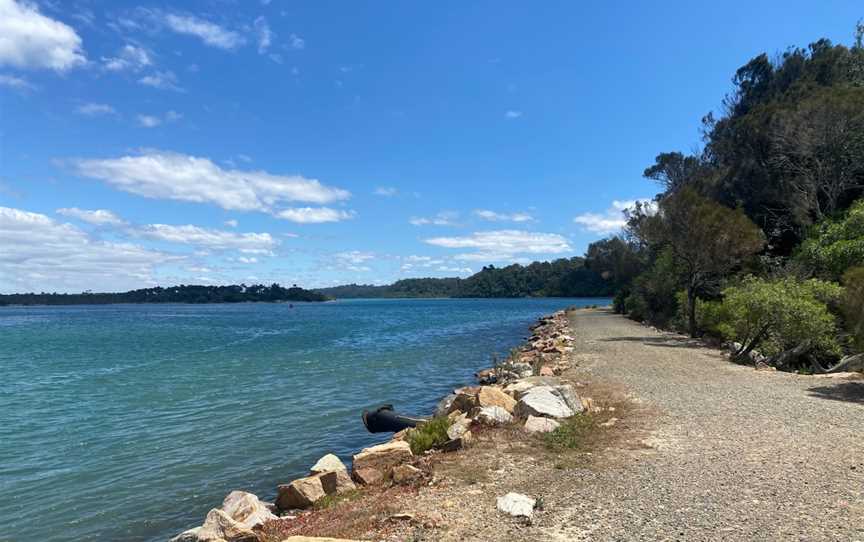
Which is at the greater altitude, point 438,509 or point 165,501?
point 438,509

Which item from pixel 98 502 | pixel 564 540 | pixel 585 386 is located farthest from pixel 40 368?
pixel 564 540

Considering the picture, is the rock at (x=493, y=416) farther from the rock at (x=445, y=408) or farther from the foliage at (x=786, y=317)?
the foliage at (x=786, y=317)

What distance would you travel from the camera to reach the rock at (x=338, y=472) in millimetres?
8352

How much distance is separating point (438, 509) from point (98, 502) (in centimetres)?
738

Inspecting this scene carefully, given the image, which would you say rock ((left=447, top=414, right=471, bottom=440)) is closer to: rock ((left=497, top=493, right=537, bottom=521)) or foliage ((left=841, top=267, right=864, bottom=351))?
rock ((left=497, top=493, right=537, bottom=521))

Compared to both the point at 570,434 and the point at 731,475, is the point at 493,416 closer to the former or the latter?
the point at 570,434

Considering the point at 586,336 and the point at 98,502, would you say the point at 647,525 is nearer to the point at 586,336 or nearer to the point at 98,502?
the point at 98,502

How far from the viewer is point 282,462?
1159 centimetres

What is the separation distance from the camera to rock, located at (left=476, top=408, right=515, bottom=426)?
396 inches

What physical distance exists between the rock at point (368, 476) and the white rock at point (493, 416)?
2.44 metres

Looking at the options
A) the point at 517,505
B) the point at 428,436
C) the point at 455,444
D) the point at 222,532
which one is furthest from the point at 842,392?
the point at 222,532

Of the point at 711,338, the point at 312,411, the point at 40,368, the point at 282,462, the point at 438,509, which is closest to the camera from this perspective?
the point at 438,509

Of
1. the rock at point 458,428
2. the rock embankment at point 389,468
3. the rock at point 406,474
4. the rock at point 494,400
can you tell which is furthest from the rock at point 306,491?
the rock at point 494,400

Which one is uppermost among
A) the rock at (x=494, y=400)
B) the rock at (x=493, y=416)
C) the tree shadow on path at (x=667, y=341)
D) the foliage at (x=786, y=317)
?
the foliage at (x=786, y=317)
